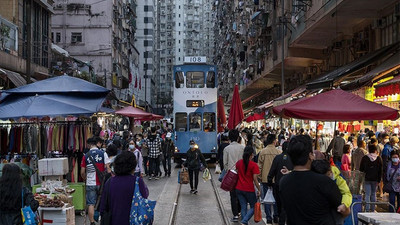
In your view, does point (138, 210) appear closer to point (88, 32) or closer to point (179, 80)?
point (179, 80)

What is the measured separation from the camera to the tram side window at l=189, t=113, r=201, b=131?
75.9ft

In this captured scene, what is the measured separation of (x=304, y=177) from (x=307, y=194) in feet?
0.50

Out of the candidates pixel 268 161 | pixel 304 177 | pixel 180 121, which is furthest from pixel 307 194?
pixel 180 121

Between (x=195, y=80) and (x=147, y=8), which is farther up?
(x=147, y=8)

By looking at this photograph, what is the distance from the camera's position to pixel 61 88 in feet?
36.1

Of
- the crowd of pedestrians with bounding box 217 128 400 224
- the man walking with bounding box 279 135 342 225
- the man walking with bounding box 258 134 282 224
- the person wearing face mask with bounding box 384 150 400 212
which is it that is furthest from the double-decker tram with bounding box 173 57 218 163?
the man walking with bounding box 279 135 342 225

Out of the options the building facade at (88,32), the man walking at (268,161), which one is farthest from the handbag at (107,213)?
the building facade at (88,32)

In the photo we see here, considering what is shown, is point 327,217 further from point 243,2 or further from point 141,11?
point 141,11

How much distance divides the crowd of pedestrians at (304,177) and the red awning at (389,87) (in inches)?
47.0

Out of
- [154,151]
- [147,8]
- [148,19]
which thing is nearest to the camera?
[154,151]

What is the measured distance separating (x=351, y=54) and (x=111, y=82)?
2791 cm

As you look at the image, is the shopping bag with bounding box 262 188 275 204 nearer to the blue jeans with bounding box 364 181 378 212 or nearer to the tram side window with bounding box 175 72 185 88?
the blue jeans with bounding box 364 181 378 212

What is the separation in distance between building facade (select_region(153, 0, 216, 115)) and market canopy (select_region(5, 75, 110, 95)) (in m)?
108

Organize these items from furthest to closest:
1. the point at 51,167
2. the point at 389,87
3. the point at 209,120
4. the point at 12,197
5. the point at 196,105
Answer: the point at 209,120 < the point at 196,105 < the point at 389,87 < the point at 51,167 < the point at 12,197
